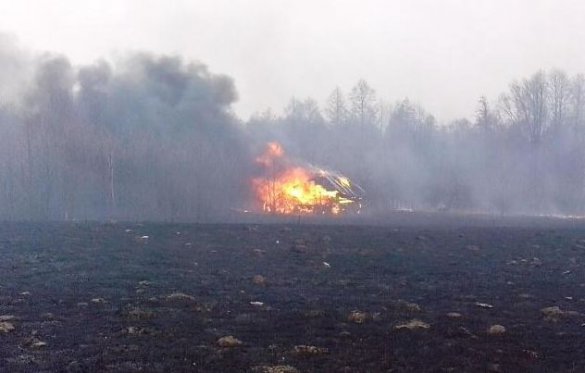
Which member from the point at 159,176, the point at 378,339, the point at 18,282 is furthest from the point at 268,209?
the point at 378,339

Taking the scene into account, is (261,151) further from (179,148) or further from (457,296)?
(457,296)

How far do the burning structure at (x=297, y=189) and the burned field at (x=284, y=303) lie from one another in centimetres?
3492

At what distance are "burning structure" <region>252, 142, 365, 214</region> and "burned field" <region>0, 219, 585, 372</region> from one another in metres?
34.9

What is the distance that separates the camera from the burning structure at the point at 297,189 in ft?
263

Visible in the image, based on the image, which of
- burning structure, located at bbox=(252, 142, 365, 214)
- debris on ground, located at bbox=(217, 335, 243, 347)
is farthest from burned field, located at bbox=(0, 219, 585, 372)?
burning structure, located at bbox=(252, 142, 365, 214)

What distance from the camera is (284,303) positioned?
23016 mm

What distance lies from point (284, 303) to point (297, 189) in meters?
58.3

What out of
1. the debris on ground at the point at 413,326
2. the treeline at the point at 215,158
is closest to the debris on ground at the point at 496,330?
the debris on ground at the point at 413,326

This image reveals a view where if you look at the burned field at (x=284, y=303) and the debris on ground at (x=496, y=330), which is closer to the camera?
→ the burned field at (x=284, y=303)

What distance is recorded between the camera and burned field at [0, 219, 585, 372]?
1509 cm

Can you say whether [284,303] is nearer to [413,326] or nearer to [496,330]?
[413,326]

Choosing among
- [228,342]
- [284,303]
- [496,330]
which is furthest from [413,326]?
[284,303]

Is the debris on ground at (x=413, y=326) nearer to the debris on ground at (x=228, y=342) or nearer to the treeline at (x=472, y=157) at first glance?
the debris on ground at (x=228, y=342)

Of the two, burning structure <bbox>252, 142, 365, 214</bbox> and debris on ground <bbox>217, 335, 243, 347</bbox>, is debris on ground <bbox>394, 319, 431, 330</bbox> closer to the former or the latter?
debris on ground <bbox>217, 335, 243, 347</bbox>
